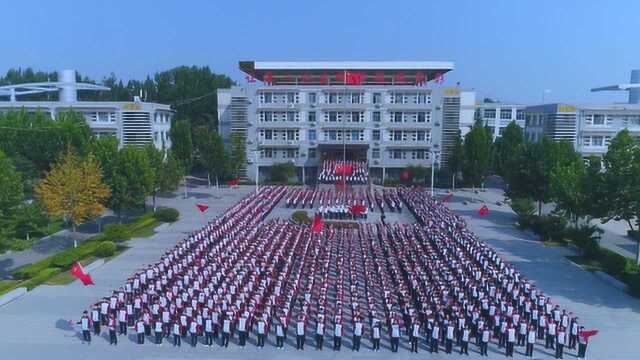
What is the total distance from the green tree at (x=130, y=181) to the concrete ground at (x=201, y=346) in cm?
191

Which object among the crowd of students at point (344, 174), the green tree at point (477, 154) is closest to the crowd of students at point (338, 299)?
the crowd of students at point (344, 174)

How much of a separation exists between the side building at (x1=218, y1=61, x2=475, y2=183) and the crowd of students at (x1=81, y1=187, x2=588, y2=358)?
21.7 meters

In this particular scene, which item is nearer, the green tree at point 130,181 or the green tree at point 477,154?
the green tree at point 130,181

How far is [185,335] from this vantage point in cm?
1182

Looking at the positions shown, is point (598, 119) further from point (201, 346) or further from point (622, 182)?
point (201, 346)

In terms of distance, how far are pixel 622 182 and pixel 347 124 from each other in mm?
24594

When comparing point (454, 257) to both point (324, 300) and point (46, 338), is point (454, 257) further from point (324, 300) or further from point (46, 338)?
point (46, 338)

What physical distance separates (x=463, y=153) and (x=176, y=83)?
3812 centimetres

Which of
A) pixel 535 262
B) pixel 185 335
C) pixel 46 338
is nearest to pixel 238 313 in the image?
pixel 185 335

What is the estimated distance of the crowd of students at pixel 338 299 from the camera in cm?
1136

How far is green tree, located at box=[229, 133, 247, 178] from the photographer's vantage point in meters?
37.2

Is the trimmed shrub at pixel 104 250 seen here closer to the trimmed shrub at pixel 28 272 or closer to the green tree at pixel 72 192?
the trimmed shrub at pixel 28 272

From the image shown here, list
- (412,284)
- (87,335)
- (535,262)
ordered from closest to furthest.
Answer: (87,335), (412,284), (535,262)

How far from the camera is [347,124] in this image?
3966cm
